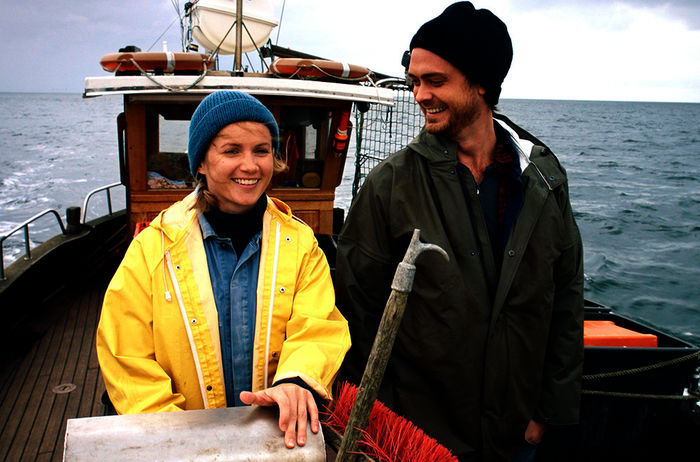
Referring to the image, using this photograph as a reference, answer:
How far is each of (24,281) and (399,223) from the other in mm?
4928

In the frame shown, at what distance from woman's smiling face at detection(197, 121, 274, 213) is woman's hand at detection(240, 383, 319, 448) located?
0.71 meters

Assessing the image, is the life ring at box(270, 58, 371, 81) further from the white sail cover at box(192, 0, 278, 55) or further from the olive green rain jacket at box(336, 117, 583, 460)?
the olive green rain jacket at box(336, 117, 583, 460)

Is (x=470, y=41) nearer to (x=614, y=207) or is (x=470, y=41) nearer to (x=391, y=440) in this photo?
(x=391, y=440)

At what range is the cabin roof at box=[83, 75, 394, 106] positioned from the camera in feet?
15.5

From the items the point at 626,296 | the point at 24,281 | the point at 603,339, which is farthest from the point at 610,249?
the point at 24,281

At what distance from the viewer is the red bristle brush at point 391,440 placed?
140 cm

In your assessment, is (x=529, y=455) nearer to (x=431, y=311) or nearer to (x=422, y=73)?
(x=431, y=311)

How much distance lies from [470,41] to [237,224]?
1.09m

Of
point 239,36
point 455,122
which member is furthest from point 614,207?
point 455,122

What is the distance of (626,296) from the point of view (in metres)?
12.1

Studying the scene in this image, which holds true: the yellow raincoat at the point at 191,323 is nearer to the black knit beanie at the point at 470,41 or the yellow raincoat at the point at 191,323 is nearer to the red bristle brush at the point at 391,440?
the red bristle brush at the point at 391,440

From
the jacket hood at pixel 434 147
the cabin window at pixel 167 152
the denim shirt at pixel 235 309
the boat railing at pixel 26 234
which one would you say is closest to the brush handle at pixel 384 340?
the denim shirt at pixel 235 309

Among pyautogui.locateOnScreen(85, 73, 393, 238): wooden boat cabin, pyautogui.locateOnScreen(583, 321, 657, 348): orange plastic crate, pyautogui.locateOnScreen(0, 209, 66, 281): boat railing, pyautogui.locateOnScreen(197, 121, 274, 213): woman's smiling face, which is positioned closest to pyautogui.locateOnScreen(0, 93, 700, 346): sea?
pyautogui.locateOnScreen(197, 121, 274, 213): woman's smiling face

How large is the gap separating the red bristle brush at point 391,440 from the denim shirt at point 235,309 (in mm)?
413
